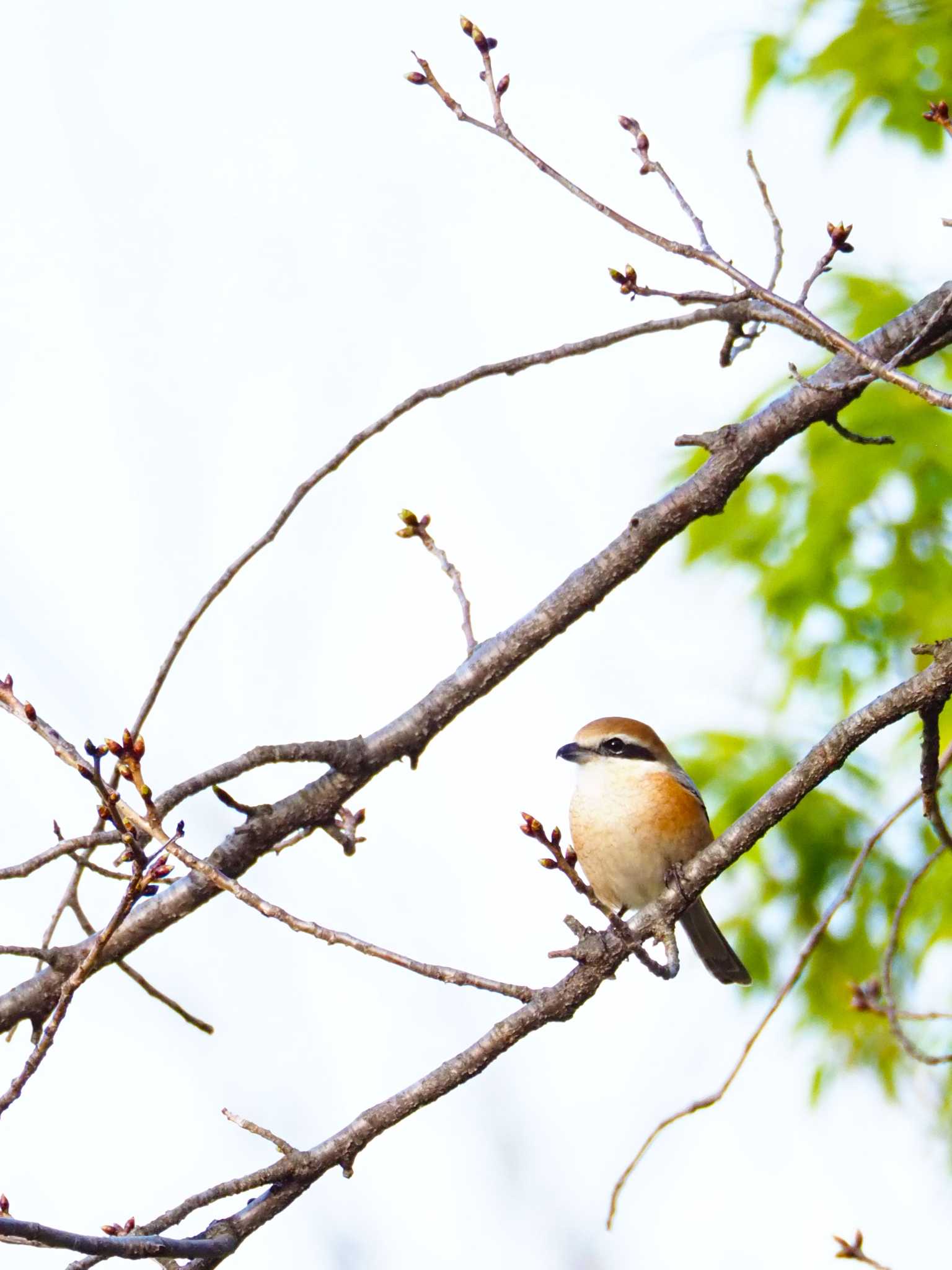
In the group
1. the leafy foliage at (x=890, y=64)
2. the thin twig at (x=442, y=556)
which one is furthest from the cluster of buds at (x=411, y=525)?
the leafy foliage at (x=890, y=64)

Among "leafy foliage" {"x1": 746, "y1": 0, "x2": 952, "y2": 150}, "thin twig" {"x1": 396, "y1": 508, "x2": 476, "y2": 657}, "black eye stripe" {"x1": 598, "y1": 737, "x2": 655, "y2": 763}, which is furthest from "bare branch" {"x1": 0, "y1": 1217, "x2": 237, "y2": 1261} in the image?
"leafy foliage" {"x1": 746, "y1": 0, "x2": 952, "y2": 150}

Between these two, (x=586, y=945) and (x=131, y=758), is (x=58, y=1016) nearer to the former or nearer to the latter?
(x=131, y=758)

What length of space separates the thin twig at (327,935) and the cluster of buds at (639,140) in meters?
1.82

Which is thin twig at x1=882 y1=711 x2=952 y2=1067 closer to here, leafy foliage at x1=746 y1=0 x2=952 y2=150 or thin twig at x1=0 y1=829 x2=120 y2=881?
thin twig at x1=0 y1=829 x2=120 y2=881

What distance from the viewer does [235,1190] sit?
2.52 metres

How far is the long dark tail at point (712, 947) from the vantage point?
16.5ft

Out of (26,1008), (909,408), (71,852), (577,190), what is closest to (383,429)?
(577,190)

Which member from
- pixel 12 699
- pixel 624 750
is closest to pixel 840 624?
pixel 624 750

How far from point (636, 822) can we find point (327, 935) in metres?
2.21

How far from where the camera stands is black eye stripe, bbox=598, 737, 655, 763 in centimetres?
496

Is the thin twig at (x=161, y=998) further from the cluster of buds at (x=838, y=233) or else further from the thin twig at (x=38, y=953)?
the cluster of buds at (x=838, y=233)

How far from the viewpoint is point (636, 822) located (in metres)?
4.56

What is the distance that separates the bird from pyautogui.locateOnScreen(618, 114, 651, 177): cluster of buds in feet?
6.98

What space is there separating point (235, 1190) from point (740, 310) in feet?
8.48
